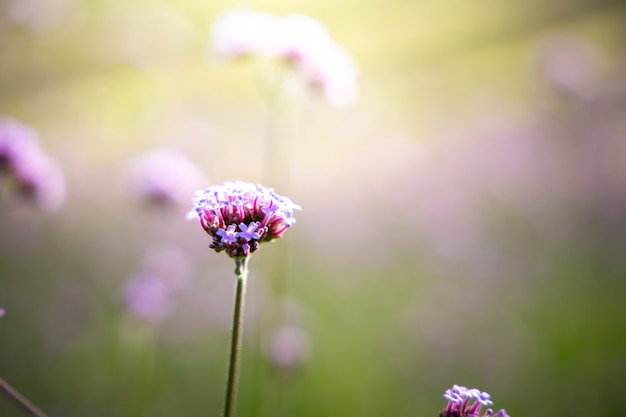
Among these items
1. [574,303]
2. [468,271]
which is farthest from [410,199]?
[574,303]

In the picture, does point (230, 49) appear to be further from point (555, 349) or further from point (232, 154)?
point (232, 154)

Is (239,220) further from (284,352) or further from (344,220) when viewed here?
(344,220)

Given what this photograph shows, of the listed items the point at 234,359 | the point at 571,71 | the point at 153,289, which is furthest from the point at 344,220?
the point at 234,359

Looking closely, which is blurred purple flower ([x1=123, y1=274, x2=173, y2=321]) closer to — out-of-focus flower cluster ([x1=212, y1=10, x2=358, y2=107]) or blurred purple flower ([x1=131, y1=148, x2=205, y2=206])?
blurred purple flower ([x1=131, y1=148, x2=205, y2=206])

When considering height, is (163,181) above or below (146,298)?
above

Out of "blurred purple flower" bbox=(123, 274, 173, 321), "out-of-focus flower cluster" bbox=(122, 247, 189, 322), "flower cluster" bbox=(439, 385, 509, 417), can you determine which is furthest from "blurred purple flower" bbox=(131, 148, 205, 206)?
"flower cluster" bbox=(439, 385, 509, 417)

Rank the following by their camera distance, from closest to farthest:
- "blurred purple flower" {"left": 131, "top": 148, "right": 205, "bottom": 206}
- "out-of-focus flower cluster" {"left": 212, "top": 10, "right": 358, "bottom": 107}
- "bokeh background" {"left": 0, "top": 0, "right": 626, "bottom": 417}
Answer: "out-of-focus flower cluster" {"left": 212, "top": 10, "right": 358, "bottom": 107} < "blurred purple flower" {"left": 131, "top": 148, "right": 205, "bottom": 206} < "bokeh background" {"left": 0, "top": 0, "right": 626, "bottom": 417}

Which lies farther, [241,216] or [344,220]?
[344,220]
